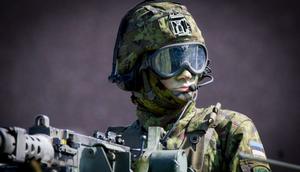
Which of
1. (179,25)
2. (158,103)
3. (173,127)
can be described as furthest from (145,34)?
(173,127)

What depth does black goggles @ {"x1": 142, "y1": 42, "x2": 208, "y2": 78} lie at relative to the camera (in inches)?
289

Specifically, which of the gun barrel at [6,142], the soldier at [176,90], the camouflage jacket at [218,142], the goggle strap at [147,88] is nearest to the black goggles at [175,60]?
the soldier at [176,90]

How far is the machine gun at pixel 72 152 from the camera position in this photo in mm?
5504

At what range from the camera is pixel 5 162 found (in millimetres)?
5527

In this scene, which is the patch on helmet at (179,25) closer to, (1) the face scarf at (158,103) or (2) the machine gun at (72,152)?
(1) the face scarf at (158,103)

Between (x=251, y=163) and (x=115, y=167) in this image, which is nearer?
(x=115, y=167)

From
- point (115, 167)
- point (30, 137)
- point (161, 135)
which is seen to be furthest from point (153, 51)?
point (30, 137)

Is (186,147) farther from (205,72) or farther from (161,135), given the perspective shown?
(205,72)

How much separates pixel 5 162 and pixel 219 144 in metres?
2.07

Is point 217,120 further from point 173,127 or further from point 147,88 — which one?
point 147,88

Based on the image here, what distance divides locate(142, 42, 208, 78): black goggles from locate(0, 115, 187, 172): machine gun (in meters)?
0.65

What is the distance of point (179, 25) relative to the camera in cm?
746

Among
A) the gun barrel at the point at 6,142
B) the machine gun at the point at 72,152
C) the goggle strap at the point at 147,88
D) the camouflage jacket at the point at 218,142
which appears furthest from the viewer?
the goggle strap at the point at 147,88

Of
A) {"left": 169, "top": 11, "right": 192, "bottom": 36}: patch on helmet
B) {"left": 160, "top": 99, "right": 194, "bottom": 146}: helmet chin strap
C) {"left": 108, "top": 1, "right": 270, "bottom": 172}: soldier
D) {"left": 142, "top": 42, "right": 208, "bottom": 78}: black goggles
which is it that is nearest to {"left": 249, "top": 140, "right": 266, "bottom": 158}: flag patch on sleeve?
{"left": 108, "top": 1, "right": 270, "bottom": 172}: soldier
